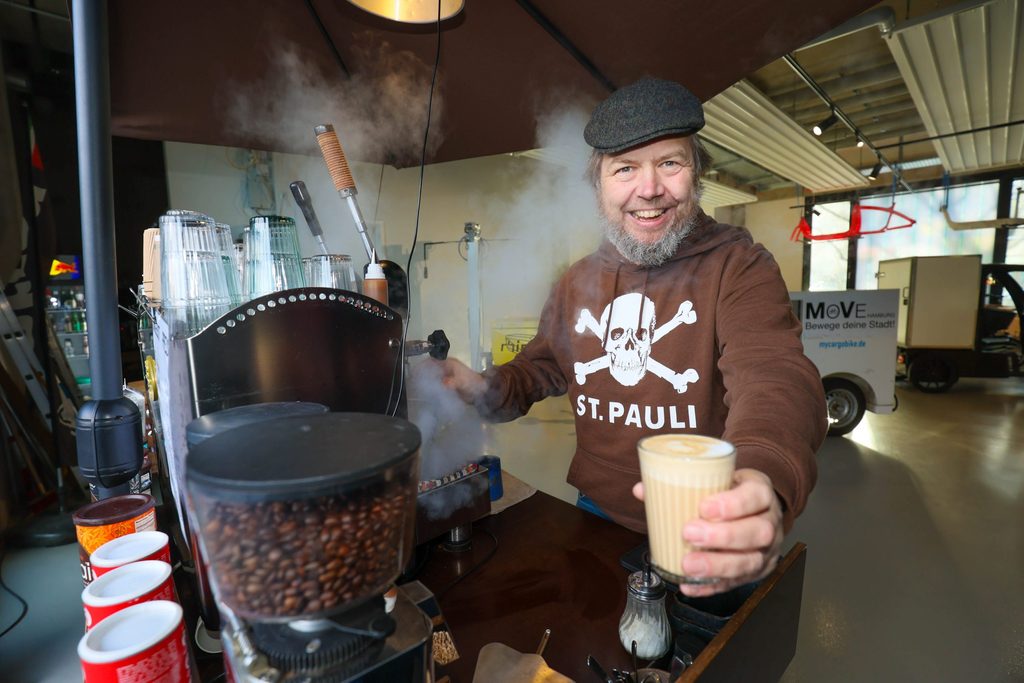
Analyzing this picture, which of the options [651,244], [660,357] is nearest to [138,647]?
[660,357]

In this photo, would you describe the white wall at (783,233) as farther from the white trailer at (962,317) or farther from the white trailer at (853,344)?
the white trailer at (853,344)

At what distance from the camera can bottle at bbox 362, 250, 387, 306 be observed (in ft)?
3.14

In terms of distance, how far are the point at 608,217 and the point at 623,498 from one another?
0.85m

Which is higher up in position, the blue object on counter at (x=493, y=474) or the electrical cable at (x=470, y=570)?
the blue object on counter at (x=493, y=474)

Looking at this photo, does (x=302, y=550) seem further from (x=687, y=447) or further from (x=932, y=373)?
(x=932, y=373)

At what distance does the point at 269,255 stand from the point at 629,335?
0.97 m

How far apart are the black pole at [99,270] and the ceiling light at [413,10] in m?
0.79

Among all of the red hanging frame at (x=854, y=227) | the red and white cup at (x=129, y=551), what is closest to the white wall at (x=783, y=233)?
the red hanging frame at (x=854, y=227)

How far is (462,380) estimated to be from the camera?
143 centimetres

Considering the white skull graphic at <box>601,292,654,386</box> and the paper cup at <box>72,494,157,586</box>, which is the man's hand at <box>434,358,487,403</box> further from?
the paper cup at <box>72,494,157,586</box>

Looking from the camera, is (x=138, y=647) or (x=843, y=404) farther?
(x=843, y=404)

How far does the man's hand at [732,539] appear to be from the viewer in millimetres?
506

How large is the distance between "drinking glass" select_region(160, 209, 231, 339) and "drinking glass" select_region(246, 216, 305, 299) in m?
0.08

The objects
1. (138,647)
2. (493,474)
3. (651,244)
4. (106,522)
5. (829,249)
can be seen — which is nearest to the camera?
(138,647)
